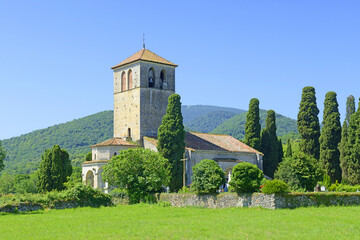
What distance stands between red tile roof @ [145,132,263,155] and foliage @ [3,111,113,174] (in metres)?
87.7

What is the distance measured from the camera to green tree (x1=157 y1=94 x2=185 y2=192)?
5084cm

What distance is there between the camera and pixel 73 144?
15388 cm

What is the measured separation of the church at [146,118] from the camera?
2231 inches

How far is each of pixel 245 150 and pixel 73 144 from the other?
101893mm

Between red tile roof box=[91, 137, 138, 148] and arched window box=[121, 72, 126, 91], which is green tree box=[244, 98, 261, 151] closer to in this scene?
red tile roof box=[91, 137, 138, 148]

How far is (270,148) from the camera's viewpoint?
6500 cm

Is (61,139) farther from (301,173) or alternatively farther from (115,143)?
(301,173)

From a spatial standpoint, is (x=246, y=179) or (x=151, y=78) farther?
(x=151, y=78)

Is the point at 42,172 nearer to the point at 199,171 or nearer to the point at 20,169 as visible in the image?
the point at 199,171

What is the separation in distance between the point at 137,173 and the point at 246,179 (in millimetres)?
13670

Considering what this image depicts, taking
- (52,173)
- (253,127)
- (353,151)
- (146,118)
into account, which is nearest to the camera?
(353,151)

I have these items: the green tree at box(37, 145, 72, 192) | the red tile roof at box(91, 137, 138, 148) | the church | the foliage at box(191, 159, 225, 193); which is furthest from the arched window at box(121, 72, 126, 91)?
the foliage at box(191, 159, 225, 193)

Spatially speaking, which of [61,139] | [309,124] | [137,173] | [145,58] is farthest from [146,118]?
[61,139]

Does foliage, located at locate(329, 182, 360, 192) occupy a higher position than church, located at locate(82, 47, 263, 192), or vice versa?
church, located at locate(82, 47, 263, 192)
